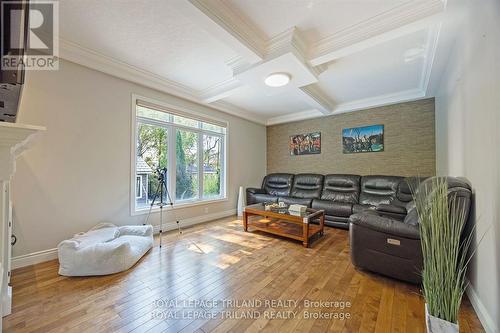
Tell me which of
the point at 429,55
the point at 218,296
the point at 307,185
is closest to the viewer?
the point at 218,296

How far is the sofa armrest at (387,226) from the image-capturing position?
6.18 ft

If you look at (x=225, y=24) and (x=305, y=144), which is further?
(x=305, y=144)

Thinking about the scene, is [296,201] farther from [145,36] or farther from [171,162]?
[145,36]

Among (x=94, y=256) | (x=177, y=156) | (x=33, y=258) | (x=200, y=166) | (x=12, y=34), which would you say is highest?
(x=12, y=34)

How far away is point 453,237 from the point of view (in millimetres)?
1283

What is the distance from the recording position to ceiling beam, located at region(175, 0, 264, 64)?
176 cm

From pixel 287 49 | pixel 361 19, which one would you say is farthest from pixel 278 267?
pixel 361 19

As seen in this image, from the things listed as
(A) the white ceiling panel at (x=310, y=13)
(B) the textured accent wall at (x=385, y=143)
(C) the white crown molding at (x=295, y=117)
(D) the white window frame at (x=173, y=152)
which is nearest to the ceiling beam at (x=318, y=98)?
(C) the white crown molding at (x=295, y=117)

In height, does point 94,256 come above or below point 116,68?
below

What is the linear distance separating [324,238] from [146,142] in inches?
137

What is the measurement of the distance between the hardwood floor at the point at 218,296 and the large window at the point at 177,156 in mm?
1359

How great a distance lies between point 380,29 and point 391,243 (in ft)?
7.27

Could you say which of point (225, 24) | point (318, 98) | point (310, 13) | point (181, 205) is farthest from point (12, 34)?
point (318, 98)

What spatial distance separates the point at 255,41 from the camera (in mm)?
2371
